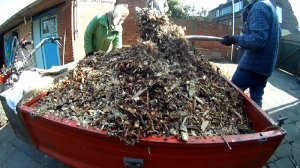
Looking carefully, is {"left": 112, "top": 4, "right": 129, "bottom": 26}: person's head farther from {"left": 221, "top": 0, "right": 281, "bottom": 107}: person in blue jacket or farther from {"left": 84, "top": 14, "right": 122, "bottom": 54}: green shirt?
{"left": 221, "top": 0, "right": 281, "bottom": 107}: person in blue jacket

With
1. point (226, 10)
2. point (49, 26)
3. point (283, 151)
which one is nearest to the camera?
point (283, 151)

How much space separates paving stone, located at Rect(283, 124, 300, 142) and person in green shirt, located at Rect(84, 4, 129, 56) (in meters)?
2.94

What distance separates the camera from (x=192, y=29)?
12.7 m

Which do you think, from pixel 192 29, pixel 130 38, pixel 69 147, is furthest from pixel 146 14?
pixel 192 29

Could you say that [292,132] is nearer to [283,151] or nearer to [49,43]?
[283,151]

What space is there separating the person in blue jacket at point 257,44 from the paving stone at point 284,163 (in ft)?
2.81

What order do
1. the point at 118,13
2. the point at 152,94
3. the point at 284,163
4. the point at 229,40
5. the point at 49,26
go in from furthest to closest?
the point at 49,26
the point at 118,13
the point at 284,163
the point at 229,40
the point at 152,94

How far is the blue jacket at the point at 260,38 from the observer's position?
3.56 meters

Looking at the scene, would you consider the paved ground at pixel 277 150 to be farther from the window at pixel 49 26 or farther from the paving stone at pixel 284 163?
the window at pixel 49 26

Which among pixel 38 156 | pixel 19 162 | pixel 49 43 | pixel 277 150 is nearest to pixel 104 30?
pixel 38 156

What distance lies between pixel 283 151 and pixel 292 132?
647 millimetres

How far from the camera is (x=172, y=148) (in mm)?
2389


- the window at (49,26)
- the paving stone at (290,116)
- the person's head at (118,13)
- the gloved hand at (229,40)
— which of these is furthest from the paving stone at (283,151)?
the window at (49,26)

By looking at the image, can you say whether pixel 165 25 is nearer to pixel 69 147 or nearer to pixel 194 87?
pixel 194 87
